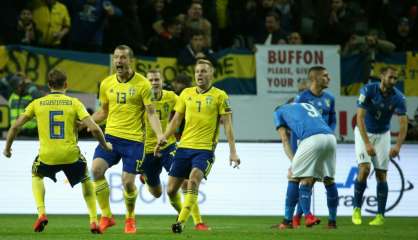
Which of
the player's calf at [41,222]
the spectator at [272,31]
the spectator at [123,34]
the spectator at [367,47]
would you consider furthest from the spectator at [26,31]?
the player's calf at [41,222]

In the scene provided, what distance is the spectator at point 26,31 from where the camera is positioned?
2133 cm

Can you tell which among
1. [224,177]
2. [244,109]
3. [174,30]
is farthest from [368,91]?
[174,30]

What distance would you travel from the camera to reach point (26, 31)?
70.2ft

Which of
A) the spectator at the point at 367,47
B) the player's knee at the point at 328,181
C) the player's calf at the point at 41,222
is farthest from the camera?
the spectator at the point at 367,47

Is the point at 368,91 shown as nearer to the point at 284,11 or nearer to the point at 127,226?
the point at 127,226

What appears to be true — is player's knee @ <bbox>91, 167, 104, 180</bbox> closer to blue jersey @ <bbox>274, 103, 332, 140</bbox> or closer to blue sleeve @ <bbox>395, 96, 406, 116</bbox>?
blue jersey @ <bbox>274, 103, 332, 140</bbox>

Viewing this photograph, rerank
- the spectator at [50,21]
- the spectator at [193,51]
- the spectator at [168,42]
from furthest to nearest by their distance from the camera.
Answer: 1. the spectator at [168,42]
2. the spectator at [50,21]
3. the spectator at [193,51]

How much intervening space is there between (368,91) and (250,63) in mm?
5918

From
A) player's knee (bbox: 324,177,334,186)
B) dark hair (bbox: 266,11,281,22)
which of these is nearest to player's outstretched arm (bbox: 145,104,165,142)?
player's knee (bbox: 324,177,334,186)

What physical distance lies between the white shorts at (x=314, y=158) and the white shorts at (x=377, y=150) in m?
2.17

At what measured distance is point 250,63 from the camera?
71.7 ft

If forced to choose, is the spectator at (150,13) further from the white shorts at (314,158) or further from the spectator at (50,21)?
the white shorts at (314,158)

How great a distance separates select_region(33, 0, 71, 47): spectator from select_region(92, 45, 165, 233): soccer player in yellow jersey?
779 cm

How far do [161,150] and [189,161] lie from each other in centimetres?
135
